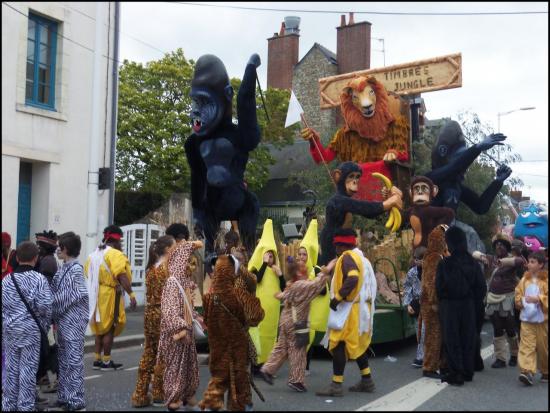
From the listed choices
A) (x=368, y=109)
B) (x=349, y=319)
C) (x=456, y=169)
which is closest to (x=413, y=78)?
(x=368, y=109)

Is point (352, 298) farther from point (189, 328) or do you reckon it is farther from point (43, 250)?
point (43, 250)

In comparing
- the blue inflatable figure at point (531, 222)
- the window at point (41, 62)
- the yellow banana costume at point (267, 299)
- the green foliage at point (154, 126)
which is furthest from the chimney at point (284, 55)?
the yellow banana costume at point (267, 299)

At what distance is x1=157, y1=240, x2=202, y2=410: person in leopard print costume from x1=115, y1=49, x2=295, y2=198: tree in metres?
16.1

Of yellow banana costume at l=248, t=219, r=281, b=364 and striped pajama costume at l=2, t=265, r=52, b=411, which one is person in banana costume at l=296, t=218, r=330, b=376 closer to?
yellow banana costume at l=248, t=219, r=281, b=364

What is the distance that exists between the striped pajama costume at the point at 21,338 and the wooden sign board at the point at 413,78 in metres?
8.43

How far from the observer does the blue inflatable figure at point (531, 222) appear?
33.7 ft

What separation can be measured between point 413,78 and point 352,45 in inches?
904

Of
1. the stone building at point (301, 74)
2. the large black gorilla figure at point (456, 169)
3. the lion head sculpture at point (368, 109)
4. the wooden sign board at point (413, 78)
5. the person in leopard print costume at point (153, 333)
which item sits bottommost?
the person in leopard print costume at point (153, 333)

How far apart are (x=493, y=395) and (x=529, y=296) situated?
1.11 meters

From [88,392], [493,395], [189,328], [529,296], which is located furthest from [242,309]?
[529,296]

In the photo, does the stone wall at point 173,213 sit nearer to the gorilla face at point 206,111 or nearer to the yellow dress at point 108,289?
the gorilla face at point 206,111

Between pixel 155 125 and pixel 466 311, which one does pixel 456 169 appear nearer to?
pixel 466 311

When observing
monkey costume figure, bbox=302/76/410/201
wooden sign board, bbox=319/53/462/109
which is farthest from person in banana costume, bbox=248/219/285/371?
wooden sign board, bbox=319/53/462/109

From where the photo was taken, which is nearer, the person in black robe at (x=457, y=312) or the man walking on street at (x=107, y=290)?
the person in black robe at (x=457, y=312)
